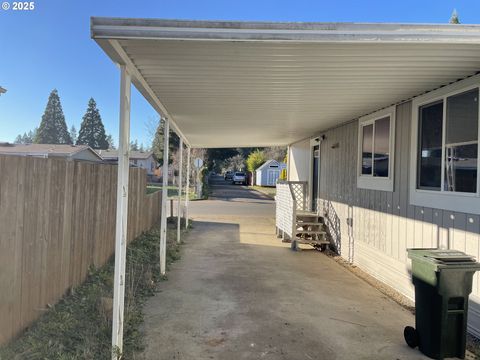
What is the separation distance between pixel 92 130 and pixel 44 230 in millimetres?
74981

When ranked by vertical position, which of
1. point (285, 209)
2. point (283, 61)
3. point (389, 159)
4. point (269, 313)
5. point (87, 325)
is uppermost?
point (283, 61)

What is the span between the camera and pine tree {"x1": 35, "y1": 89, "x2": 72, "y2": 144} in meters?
67.2

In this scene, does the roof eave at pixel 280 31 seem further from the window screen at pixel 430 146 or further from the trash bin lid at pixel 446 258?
the window screen at pixel 430 146

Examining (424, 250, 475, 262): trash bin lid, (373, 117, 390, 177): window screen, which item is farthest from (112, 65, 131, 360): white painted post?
(373, 117, 390, 177): window screen

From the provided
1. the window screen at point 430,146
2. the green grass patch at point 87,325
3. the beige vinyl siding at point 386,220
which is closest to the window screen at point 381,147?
the beige vinyl siding at point 386,220

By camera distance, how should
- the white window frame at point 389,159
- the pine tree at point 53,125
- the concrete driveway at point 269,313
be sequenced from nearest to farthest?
the concrete driveway at point 269,313 < the white window frame at point 389,159 < the pine tree at point 53,125

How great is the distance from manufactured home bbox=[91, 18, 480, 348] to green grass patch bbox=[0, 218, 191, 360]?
1.01 meters

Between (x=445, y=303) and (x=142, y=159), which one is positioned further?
(x=142, y=159)

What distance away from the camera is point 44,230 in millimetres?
3658

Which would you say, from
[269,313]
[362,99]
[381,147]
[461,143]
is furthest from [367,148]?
[269,313]

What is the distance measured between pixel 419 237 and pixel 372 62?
106 inches

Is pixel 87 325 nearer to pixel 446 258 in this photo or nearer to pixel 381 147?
pixel 446 258

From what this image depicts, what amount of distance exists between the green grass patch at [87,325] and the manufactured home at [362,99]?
1.01 metres

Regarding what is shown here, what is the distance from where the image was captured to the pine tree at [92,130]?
236 feet
